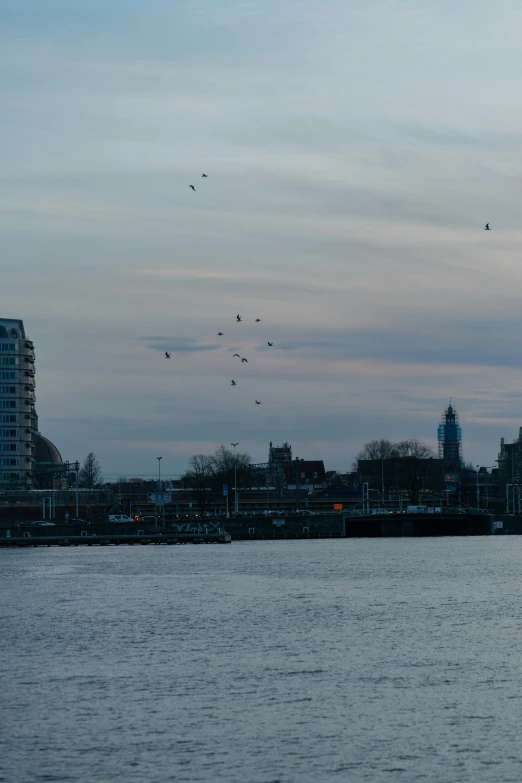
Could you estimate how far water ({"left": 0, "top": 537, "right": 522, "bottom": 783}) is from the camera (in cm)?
3328

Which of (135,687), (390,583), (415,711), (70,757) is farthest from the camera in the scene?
(390,583)

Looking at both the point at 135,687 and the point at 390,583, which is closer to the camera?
the point at 135,687

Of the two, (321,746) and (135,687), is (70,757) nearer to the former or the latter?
(321,746)

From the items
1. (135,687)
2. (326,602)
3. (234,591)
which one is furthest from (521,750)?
(234,591)

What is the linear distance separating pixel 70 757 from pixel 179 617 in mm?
33715

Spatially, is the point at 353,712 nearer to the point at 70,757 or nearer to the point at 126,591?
the point at 70,757

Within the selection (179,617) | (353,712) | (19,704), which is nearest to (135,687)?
(19,704)

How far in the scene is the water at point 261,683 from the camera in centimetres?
3328

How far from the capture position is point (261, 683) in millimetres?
44781

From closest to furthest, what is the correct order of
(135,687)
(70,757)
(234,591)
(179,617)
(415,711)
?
(70,757)
(415,711)
(135,687)
(179,617)
(234,591)

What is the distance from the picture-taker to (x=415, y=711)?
39.3 m

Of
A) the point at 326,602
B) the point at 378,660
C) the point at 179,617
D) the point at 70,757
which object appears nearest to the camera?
the point at 70,757

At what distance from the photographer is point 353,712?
39375 millimetres

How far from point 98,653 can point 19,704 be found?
11.9 meters
